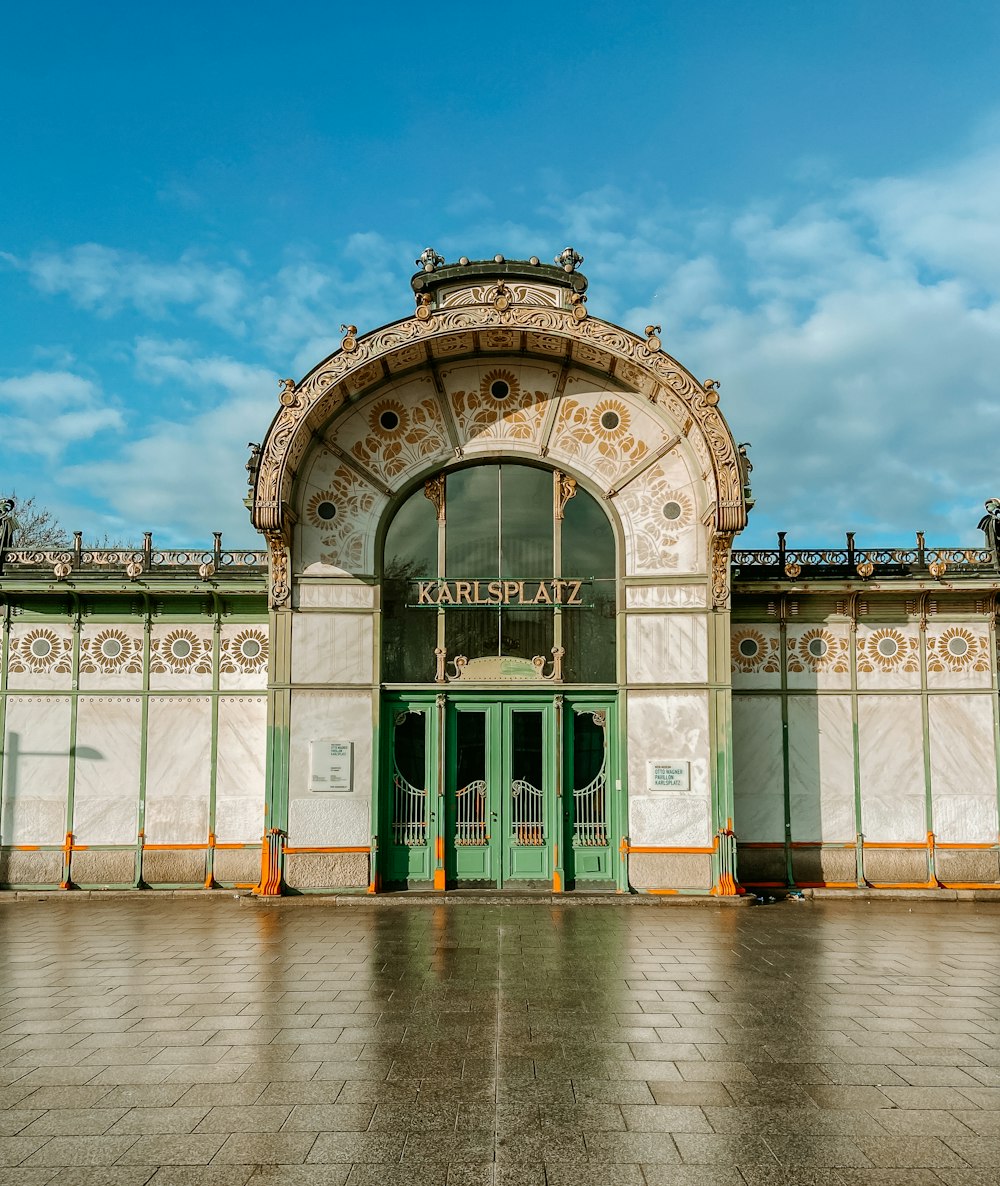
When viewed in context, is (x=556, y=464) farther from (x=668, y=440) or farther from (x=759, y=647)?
(x=759, y=647)

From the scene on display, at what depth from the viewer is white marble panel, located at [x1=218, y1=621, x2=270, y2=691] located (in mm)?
14734

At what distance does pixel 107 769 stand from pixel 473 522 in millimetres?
6553

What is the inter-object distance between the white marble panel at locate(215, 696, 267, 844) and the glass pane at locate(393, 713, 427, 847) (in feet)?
6.80

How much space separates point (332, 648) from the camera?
46.4 ft

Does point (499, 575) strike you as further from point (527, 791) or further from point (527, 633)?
point (527, 791)

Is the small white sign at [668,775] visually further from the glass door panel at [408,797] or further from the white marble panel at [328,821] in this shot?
the white marble panel at [328,821]

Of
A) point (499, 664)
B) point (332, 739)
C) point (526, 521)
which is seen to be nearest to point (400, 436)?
point (526, 521)

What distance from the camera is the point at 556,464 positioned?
14609mm

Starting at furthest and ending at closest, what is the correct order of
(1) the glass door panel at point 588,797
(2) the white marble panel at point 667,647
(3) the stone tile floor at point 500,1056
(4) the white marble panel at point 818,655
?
(4) the white marble panel at point 818,655, (2) the white marble panel at point 667,647, (1) the glass door panel at point 588,797, (3) the stone tile floor at point 500,1056

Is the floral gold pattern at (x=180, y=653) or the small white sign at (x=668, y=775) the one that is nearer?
the small white sign at (x=668, y=775)

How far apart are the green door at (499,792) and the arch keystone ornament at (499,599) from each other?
0.03 metres

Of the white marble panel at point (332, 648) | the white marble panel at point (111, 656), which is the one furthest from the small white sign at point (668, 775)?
the white marble panel at point (111, 656)

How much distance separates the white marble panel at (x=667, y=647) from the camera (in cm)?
1403

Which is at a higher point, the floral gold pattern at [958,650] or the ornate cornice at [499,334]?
the ornate cornice at [499,334]
